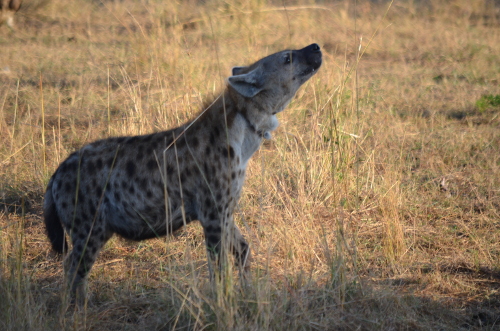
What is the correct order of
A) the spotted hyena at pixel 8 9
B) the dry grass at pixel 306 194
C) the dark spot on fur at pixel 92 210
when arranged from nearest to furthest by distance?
1. the dry grass at pixel 306 194
2. the dark spot on fur at pixel 92 210
3. the spotted hyena at pixel 8 9

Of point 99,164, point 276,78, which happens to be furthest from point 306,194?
point 99,164

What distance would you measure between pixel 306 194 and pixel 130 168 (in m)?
1.65

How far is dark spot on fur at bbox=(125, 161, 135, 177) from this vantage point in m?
3.27

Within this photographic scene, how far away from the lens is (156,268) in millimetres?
3771

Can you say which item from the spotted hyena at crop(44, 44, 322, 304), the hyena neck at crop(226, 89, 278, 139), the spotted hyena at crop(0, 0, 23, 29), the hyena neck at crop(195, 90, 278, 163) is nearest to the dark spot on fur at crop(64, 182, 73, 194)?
the spotted hyena at crop(44, 44, 322, 304)

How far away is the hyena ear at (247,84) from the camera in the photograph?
334 centimetres

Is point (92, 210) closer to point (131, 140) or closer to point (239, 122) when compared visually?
point (131, 140)

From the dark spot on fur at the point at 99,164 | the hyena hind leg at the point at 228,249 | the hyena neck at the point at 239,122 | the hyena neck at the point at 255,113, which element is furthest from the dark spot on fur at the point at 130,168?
the hyena neck at the point at 255,113

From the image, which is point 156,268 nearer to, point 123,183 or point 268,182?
point 123,183

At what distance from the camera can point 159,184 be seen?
10.7 ft

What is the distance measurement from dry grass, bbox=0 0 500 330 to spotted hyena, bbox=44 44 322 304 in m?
0.20

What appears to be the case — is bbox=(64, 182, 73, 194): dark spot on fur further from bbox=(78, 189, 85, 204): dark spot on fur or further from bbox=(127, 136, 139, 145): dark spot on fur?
bbox=(127, 136, 139, 145): dark spot on fur

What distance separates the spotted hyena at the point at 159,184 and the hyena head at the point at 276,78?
0.04 feet

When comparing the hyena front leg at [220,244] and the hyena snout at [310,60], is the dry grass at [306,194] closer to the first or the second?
the hyena front leg at [220,244]
